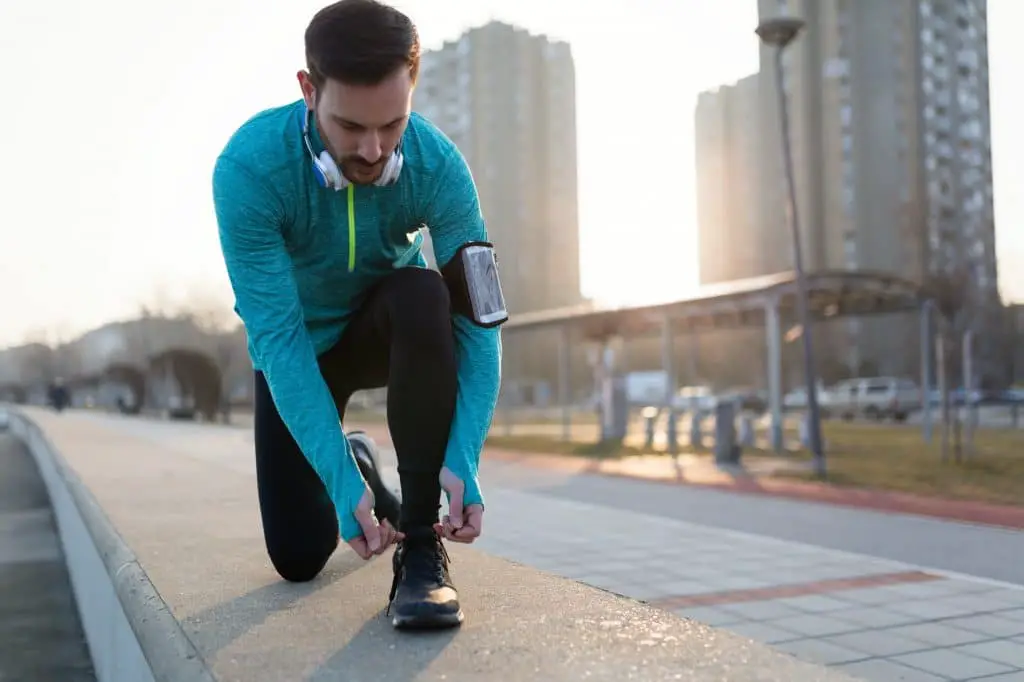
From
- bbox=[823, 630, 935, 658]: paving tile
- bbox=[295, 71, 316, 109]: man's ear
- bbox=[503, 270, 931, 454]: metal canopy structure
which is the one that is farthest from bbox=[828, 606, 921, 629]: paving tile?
bbox=[503, 270, 931, 454]: metal canopy structure

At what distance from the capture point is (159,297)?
80562mm

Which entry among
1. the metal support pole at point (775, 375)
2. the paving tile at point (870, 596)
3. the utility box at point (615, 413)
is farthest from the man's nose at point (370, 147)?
the utility box at point (615, 413)

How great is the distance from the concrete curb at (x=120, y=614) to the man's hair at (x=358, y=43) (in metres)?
1.26

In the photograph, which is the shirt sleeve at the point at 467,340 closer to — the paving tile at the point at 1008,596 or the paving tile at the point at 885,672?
the paving tile at the point at 885,672

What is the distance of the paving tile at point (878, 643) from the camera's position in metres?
3.88

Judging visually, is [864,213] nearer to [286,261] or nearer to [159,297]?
[159,297]

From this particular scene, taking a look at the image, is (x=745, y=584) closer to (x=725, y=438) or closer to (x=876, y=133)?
(x=725, y=438)

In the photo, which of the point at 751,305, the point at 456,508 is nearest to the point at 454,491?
the point at 456,508

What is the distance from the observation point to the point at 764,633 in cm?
423

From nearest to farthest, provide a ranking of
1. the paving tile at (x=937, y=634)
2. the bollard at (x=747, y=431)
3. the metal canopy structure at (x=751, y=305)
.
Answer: the paving tile at (x=937, y=634)
the metal canopy structure at (x=751, y=305)
the bollard at (x=747, y=431)

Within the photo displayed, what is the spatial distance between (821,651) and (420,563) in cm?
229

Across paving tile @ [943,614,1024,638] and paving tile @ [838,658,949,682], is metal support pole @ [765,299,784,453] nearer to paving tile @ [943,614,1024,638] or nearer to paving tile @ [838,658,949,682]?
paving tile @ [943,614,1024,638]

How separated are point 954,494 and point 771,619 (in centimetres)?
725

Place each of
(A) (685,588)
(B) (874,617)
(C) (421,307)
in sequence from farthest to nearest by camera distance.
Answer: (A) (685,588)
(B) (874,617)
(C) (421,307)
